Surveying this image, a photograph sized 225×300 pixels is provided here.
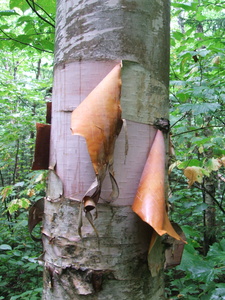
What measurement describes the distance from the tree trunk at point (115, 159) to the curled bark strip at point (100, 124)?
0.23ft

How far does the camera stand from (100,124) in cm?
47

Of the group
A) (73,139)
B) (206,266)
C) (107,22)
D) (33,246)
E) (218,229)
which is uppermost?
(107,22)

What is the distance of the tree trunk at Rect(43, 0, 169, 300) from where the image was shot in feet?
1.79

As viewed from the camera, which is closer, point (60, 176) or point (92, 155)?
point (92, 155)

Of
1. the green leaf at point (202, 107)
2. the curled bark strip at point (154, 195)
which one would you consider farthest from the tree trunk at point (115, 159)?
the green leaf at point (202, 107)

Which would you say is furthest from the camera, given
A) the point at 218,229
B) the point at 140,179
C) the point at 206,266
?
the point at 218,229

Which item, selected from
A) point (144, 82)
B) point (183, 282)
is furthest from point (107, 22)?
point (183, 282)

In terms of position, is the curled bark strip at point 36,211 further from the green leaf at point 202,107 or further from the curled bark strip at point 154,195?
the green leaf at point 202,107

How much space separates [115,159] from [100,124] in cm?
12

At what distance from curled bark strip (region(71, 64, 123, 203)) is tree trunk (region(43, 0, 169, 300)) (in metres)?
0.07

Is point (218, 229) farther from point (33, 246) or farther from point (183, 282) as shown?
point (33, 246)

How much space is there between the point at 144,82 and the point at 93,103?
0.18m

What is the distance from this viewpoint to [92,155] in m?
0.46

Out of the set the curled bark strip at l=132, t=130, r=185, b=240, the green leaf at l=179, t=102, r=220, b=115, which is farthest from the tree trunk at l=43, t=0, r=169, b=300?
the green leaf at l=179, t=102, r=220, b=115
